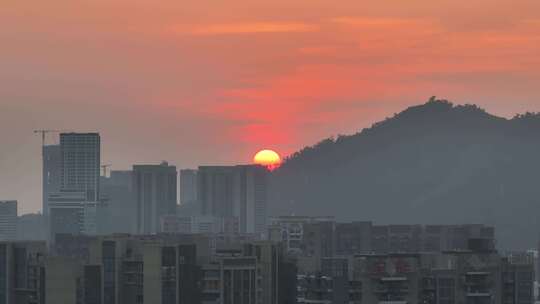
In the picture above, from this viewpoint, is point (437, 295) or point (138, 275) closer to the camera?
point (138, 275)

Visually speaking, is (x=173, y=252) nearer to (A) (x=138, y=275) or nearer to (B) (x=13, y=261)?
(A) (x=138, y=275)

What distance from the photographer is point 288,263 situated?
9906cm

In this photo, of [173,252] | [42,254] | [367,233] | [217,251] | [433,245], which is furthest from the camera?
[367,233]

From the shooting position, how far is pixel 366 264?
99.4 meters

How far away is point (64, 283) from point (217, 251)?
1387cm

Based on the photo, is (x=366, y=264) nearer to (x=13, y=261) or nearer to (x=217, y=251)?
(x=217, y=251)

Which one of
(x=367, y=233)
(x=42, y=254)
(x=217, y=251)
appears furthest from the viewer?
(x=367, y=233)

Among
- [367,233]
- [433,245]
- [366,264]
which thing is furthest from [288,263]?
[367,233]

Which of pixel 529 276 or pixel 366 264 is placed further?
pixel 529 276

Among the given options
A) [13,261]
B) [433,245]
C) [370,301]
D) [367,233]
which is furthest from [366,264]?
[367,233]

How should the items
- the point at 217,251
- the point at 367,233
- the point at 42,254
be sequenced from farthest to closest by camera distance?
the point at 367,233 < the point at 217,251 < the point at 42,254

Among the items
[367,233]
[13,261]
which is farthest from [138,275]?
[367,233]

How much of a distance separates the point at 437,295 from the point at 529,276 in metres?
10.8

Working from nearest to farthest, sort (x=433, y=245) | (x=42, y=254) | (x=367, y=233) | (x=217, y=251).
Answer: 1. (x=42, y=254)
2. (x=217, y=251)
3. (x=433, y=245)
4. (x=367, y=233)
